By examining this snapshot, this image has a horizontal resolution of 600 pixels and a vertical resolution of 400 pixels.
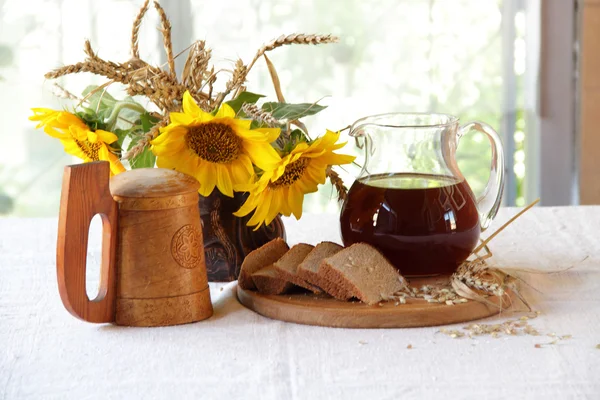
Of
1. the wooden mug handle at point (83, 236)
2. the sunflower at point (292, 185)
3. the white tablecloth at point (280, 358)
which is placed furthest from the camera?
the sunflower at point (292, 185)

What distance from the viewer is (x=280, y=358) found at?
0.74m

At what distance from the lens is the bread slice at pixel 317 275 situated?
84cm

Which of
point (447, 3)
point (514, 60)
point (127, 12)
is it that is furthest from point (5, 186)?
point (514, 60)

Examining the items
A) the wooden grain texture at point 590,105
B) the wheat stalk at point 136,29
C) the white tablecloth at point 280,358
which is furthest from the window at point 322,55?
the white tablecloth at point 280,358

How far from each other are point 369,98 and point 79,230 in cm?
166

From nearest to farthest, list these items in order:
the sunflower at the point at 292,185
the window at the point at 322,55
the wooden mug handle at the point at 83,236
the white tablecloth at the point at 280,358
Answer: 1. the white tablecloth at the point at 280,358
2. the wooden mug handle at the point at 83,236
3. the sunflower at the point at 292,185
4. the window at the point at 322,55

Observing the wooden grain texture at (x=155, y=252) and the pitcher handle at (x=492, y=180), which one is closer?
the wooden grain texture at (x=155, y=252)

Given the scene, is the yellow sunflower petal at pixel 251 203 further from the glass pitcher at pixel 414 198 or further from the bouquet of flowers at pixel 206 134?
the glass pitcher at pixel 414 198

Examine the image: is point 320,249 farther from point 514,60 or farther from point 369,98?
point 514,60

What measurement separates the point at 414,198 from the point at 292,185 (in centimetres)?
13

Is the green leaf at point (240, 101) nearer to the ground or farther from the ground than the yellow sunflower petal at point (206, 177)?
farther from the ground

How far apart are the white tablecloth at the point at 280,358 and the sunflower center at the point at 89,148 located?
6.5 inches

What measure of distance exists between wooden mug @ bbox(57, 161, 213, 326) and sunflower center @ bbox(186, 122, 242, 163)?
0.19ft

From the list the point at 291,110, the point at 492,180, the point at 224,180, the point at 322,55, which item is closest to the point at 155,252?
the point at 224,180
